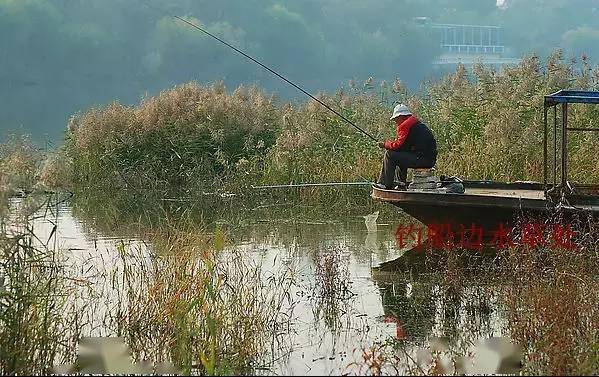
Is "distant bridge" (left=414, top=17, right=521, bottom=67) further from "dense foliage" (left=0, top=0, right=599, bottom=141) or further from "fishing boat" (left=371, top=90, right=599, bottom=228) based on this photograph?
"fishing boat" (left=371, top=90, right=599, bottom=228)

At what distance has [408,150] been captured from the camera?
14.3 m

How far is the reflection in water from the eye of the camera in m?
8.66

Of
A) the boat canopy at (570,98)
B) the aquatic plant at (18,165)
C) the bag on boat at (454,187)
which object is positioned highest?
the boat canopy at (570,98)

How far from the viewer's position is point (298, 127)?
21.9 meters

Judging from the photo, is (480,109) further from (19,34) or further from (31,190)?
(19,34)

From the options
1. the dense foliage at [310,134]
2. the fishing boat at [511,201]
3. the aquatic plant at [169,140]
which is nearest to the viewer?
the fishing boat at [511,201]

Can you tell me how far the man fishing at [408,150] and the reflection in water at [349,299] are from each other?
0.95 meters

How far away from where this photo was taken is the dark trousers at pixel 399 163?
560 inches

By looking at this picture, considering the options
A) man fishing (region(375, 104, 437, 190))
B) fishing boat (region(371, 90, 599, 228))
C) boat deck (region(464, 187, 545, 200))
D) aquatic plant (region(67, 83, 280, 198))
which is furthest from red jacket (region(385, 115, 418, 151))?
aquatic plant (region(67, 83, 280, 198))

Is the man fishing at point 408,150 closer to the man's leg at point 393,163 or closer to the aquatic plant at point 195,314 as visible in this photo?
the man's leg at point 393,163

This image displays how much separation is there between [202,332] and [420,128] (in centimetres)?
656

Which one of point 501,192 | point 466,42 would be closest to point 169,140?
point 501,192

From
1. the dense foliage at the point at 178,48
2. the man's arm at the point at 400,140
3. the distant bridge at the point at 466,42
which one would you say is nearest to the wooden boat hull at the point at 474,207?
the man's arm at the point at 400,140

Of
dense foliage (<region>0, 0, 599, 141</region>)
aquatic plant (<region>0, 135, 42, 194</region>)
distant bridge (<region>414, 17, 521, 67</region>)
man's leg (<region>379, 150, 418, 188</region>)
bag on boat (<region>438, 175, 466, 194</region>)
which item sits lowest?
aquatic plant (<region>0, 135, 42, 194</region>)
